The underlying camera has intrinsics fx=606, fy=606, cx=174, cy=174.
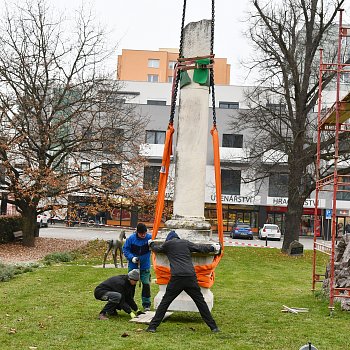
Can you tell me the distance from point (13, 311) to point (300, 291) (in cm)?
766

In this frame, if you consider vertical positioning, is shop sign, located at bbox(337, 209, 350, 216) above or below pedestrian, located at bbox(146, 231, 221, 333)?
above

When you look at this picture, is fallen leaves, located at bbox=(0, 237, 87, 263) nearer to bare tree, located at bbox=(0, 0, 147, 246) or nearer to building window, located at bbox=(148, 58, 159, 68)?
bare tree, located at bbox=(0, 0, 147, 246)

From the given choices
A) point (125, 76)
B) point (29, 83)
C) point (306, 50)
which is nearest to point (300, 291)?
point (306, 50)

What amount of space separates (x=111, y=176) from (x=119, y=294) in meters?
19.0

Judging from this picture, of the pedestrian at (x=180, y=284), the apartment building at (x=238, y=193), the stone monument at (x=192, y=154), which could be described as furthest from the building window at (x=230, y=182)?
the pedestrian at (x=180, y=284)

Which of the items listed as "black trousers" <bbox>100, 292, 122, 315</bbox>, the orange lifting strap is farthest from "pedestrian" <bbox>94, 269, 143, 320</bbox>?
the orange lifting strap

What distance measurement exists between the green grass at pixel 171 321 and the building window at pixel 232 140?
39293 millimetres

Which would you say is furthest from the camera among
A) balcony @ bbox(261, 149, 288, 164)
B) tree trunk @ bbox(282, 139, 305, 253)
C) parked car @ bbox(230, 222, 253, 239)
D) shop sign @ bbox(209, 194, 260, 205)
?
shop sign @ bbox(209, 194, 260, 205)

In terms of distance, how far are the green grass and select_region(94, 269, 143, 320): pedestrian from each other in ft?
0.63

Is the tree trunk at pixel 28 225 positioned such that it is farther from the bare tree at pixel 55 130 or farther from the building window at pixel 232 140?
the building window at pixel 232 140

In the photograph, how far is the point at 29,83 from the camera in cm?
2830

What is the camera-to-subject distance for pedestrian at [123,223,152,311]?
1127 centimetres

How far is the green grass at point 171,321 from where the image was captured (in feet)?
27.2

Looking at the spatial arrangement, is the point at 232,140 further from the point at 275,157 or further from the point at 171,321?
the point at 171,321
